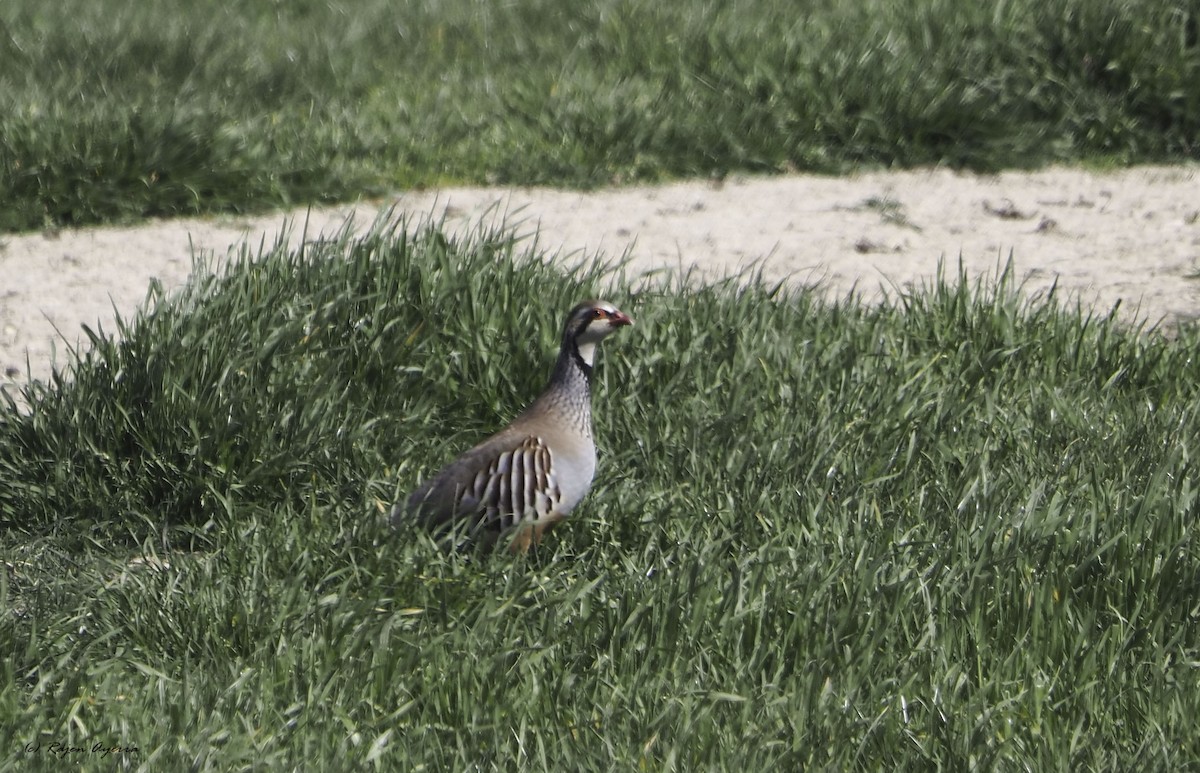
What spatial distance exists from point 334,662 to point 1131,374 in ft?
9.57

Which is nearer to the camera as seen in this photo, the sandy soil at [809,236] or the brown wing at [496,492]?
the brown wing at [496,492]

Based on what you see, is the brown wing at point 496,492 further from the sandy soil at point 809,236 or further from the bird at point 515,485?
the sandy soil at point 809,236

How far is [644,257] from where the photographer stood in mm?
6445

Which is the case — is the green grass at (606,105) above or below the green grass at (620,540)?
above

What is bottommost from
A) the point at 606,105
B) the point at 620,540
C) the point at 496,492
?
the point at 620,540

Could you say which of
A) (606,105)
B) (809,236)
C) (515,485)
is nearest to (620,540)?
(515,485)

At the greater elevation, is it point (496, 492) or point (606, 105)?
point (606, 105)

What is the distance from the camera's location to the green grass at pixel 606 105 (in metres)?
6.82

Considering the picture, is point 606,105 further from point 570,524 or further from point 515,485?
point 515,485

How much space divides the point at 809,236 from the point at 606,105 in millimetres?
1426

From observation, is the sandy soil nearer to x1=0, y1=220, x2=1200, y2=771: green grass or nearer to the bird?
x1=0, y1=220, x2=1200, y2=771: green grass

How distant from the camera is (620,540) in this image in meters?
4.21

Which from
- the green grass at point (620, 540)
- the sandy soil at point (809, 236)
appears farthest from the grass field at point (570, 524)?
the sandy soil at point (809, 236)

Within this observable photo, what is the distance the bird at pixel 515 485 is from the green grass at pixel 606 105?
3030mm
